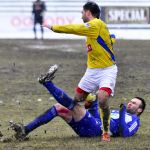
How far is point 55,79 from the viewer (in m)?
18.8

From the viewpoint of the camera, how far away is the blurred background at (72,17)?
120 feet

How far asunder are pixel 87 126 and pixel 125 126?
534 millimetres

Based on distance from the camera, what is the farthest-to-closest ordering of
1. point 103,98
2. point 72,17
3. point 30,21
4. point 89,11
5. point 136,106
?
1. point 72,17
2. point 30,21
3. point 136,106
4. point 89,11
5. point 103,98

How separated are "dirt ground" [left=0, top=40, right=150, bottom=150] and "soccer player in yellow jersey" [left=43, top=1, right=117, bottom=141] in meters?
0.54

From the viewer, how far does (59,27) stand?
30.1ft

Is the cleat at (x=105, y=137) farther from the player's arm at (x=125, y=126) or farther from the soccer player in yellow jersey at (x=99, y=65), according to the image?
the player's arm at (x=125, y=126)

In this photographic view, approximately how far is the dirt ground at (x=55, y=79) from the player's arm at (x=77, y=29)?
1471 millimetres

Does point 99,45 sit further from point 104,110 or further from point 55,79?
point 55,79

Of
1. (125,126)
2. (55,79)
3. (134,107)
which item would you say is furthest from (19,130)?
(55,79)

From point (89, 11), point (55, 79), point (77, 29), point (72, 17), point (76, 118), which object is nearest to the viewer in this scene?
point (77, 29)

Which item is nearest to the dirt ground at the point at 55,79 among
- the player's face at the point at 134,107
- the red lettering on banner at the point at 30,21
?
the player's face at the point at 134,107

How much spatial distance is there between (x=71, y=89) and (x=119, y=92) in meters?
1.32

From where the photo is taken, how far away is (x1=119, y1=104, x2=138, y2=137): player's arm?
9.66 metres

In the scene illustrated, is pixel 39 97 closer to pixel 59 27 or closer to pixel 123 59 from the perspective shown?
pixel 59 27
